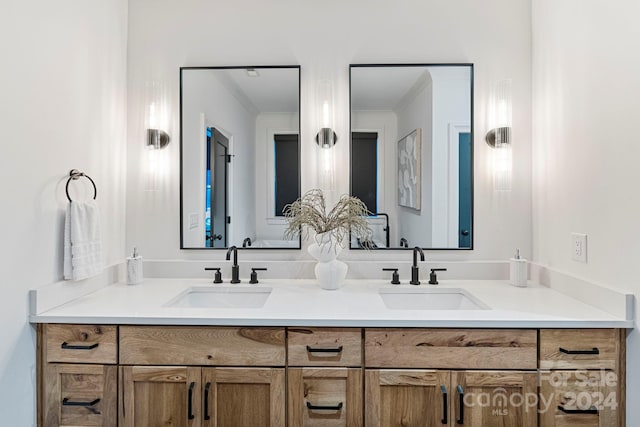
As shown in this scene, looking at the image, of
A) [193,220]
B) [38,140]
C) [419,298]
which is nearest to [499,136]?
[419,298]

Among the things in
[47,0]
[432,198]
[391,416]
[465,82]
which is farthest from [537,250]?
[47,0]

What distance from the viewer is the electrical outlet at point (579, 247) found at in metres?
1.68

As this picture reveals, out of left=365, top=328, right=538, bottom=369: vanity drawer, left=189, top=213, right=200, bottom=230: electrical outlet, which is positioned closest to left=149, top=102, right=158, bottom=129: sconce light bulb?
left=189, top=213, right=200, bottom=230: electrical outlet

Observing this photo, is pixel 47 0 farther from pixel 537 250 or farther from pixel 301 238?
pixel 537 250

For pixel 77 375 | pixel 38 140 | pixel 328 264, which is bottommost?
pixel 77 375

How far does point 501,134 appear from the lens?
2.12 m

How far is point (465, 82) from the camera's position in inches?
84.9

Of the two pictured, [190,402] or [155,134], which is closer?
[190,402]

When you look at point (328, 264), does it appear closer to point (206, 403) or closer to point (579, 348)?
point (206, 403)

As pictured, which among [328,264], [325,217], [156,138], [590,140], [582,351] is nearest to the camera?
[582,351]

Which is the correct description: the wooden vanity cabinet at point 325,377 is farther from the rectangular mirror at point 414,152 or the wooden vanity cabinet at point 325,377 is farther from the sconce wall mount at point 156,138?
the sconce wall mount at point 156,138

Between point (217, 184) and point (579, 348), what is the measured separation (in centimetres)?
182

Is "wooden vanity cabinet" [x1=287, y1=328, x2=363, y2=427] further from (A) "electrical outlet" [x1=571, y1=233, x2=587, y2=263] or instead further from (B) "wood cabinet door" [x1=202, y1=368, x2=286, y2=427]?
(A) "electrical outlet" [x1=571, y1=233, x2=587, y2=263]

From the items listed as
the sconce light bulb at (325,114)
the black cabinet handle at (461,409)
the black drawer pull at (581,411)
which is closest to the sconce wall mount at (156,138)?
the sconce light bulb at (325,114)
